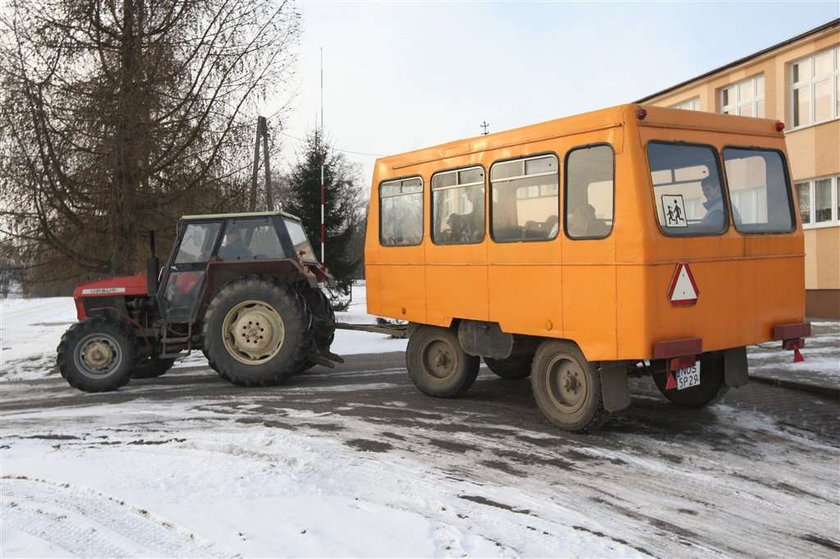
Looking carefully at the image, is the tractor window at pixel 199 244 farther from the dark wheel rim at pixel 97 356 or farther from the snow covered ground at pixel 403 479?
the snow covered ground at pixel 403 479

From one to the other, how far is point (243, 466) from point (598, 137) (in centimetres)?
389

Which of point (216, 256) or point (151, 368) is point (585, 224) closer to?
point (216, 256)

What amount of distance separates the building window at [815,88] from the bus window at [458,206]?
13526 mm

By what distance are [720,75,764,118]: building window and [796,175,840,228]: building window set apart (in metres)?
2.76

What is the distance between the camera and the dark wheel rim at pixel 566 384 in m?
6.04

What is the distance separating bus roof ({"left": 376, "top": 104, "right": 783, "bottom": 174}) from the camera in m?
5.59

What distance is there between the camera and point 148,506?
4.11m

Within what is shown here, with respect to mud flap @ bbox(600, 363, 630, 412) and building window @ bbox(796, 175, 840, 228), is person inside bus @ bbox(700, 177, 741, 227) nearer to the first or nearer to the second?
mud flap @ bbox(600, 363, 630, 412)

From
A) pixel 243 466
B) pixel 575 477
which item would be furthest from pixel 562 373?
pixel 243 466

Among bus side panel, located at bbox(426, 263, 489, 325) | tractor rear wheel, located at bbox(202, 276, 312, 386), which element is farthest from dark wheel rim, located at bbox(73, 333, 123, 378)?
bus side panel, located at bbox(426, 263, 489, 325)

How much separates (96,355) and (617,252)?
6641mm

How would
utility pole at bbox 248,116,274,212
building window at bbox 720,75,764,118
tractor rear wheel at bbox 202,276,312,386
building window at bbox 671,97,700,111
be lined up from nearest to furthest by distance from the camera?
tractor rear wheel at bbox 202,276,312,386, utility pole at bbox 248,116,274,212, building window at bbox 720,75,764,118, building window at bbox 671,97,700,111

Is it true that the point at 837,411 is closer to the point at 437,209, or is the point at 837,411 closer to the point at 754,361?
the point at 754,361

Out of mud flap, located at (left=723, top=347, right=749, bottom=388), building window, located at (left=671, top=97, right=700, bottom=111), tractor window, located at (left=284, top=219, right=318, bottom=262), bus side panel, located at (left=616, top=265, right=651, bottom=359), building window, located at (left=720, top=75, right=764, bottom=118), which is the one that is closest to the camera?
bus side panel, located at (left=616, top=265, right=651, bottom=359)
